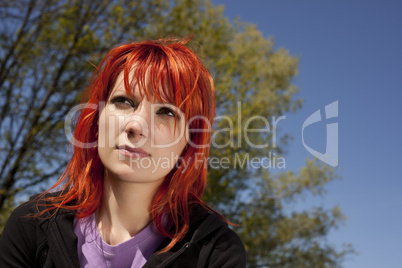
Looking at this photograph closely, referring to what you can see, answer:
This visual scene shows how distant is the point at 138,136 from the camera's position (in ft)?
6.20

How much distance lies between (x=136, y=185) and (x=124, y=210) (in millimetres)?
152

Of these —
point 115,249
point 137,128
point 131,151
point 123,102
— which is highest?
point 123,102

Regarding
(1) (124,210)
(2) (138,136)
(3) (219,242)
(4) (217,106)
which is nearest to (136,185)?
(1) (124,210)

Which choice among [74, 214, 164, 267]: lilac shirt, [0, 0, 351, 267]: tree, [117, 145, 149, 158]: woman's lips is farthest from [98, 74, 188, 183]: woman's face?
[0, 0, 351, 267]: tree

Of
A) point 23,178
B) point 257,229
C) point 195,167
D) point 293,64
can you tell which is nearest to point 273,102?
point 293,64

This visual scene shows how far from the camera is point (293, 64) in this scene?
1223cm

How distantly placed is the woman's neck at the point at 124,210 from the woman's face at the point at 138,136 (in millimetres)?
69

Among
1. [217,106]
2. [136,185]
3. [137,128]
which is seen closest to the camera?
[137,128]

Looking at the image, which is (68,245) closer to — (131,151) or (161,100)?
(131,151)

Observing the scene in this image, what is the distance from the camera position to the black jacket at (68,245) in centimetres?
193

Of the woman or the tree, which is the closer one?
the woman

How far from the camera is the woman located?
75.6 inches

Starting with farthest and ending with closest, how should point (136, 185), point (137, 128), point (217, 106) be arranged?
point (217, 106)
point (136, 185)
point (137, 128)

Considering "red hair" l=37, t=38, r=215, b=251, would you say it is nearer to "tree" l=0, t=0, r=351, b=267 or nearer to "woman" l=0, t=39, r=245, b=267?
"woman" l=0, t=39, r=245, b=267
